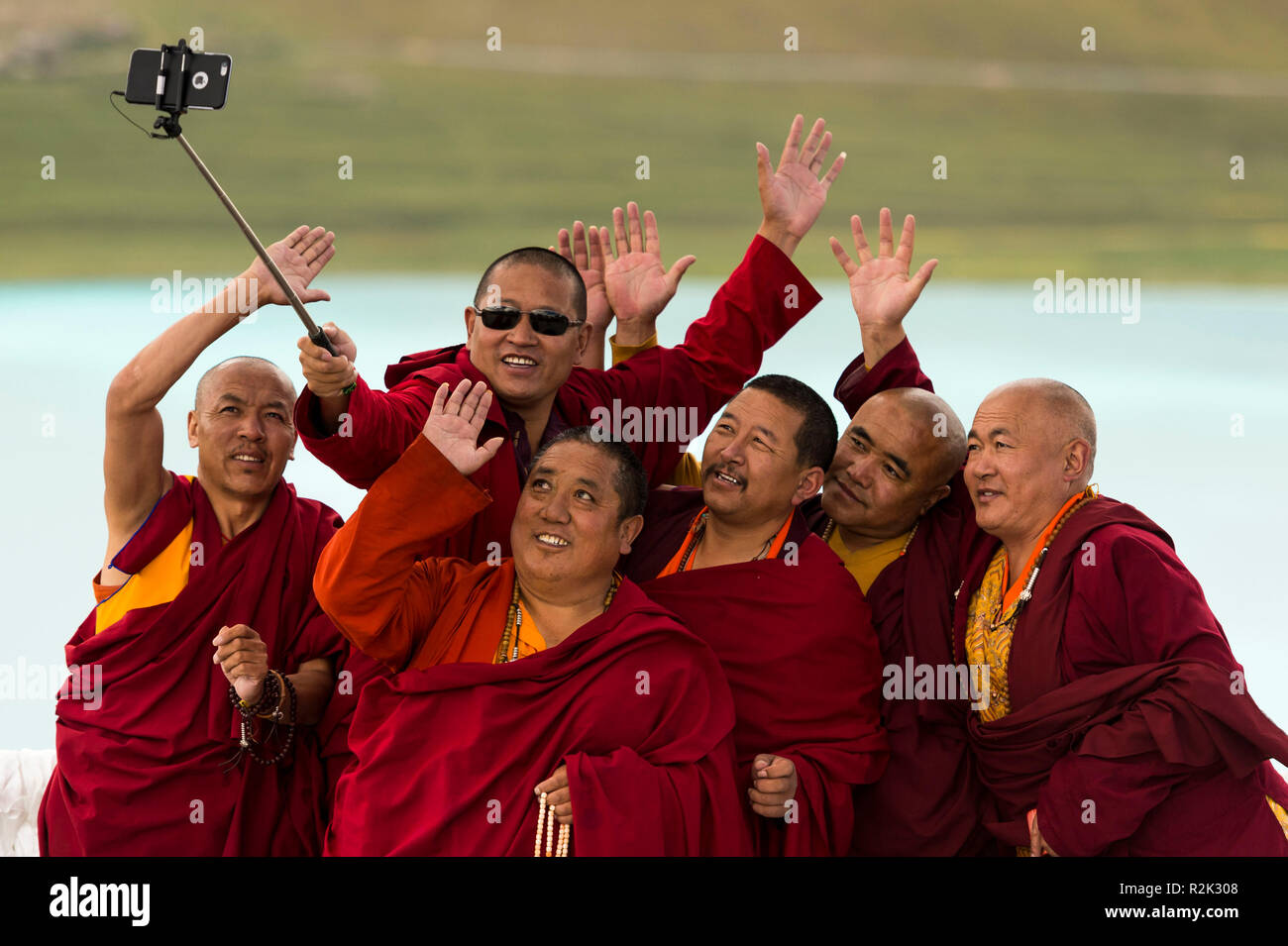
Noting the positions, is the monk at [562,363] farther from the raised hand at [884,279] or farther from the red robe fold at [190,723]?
the red robe fold at [190,723]

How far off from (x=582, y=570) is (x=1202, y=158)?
48.7ft

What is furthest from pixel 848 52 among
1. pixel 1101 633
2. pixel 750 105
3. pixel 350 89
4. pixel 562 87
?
pixel 1101 633

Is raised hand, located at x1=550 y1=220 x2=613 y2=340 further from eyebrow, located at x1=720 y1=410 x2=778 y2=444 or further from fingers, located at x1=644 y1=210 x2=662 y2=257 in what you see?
eyebrow, located at x1=720 y1=410 x2=778 y2=444

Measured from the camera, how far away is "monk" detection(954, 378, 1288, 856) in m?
2.95

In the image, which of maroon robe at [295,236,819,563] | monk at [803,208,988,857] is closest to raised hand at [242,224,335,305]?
maroon robe at [295,236,819,563]

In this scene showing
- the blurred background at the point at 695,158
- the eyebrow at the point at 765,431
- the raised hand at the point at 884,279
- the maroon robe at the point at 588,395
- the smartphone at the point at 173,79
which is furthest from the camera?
the blurred background at the point at 695,158

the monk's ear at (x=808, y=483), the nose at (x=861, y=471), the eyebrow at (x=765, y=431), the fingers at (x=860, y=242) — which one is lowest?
the monk's ear at (x=808, y=483)

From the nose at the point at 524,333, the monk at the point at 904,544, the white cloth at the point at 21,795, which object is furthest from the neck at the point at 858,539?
the white cloth at the point at 21,795

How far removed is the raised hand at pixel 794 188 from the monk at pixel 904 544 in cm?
13

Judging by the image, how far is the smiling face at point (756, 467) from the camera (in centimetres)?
331

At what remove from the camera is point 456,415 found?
114 inches

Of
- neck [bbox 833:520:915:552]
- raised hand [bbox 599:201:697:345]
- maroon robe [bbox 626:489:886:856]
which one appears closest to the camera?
maroon robe [bbox 626:489:886:856]

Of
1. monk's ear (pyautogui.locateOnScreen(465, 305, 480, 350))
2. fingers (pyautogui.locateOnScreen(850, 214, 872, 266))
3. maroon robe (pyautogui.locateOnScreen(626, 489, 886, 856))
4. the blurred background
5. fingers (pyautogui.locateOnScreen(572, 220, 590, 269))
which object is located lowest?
maroon robe (pyautogui.locateOnScreen(626, 489, 886, 856))

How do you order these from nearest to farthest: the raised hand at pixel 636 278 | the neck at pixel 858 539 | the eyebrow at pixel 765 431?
the eyebrow at pixel 765 431 → the neck at pixel 858 539 → the raised hand at pixel 636 278
